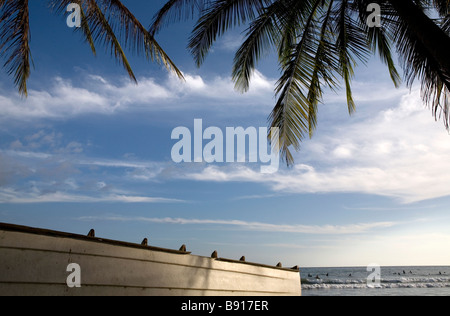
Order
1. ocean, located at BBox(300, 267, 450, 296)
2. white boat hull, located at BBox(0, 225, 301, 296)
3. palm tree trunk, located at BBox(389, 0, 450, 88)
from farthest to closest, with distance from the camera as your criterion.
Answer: ocean, located at BBox(300, 267, 450, 296), palm tree trunk, located at BBox(389, 0, 450, 88), white boat hull, located at BBox(0, 225, 301, 296)

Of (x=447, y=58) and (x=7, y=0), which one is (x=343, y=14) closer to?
(x=447, y=58)

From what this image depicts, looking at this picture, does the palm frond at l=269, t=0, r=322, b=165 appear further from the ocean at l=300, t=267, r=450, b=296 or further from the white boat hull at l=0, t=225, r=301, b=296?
the ocean at l=300, t=267, r=450, b=296

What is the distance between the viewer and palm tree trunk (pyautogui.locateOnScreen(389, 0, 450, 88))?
4.78 m

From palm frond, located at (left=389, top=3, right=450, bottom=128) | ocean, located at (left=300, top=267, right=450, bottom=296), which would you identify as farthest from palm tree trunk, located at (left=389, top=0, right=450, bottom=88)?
ocean, located at (left=300, top=267, right=450, bottom=296)

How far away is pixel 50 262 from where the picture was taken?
4898mm

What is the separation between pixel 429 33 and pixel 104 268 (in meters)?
6.02

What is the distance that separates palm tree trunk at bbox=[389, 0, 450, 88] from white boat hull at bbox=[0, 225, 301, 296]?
17.3 feet

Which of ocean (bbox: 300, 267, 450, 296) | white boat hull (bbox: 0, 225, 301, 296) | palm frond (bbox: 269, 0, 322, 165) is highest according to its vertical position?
palm frond (bbox: 269, 0, 322, 165)

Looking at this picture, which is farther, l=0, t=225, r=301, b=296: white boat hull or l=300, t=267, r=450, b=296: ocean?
l=300, t=267, r=450, b=296: ocean

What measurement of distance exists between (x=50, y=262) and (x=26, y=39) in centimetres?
505

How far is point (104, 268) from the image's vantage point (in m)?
5.40

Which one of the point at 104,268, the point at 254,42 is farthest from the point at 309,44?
the point at 104,268

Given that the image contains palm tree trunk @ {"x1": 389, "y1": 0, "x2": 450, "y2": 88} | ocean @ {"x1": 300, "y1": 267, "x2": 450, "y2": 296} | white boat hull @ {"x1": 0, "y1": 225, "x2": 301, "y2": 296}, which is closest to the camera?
white boat hull @ {"x1": 0, "y1": 225, "x2": 301, "y2": 296}
